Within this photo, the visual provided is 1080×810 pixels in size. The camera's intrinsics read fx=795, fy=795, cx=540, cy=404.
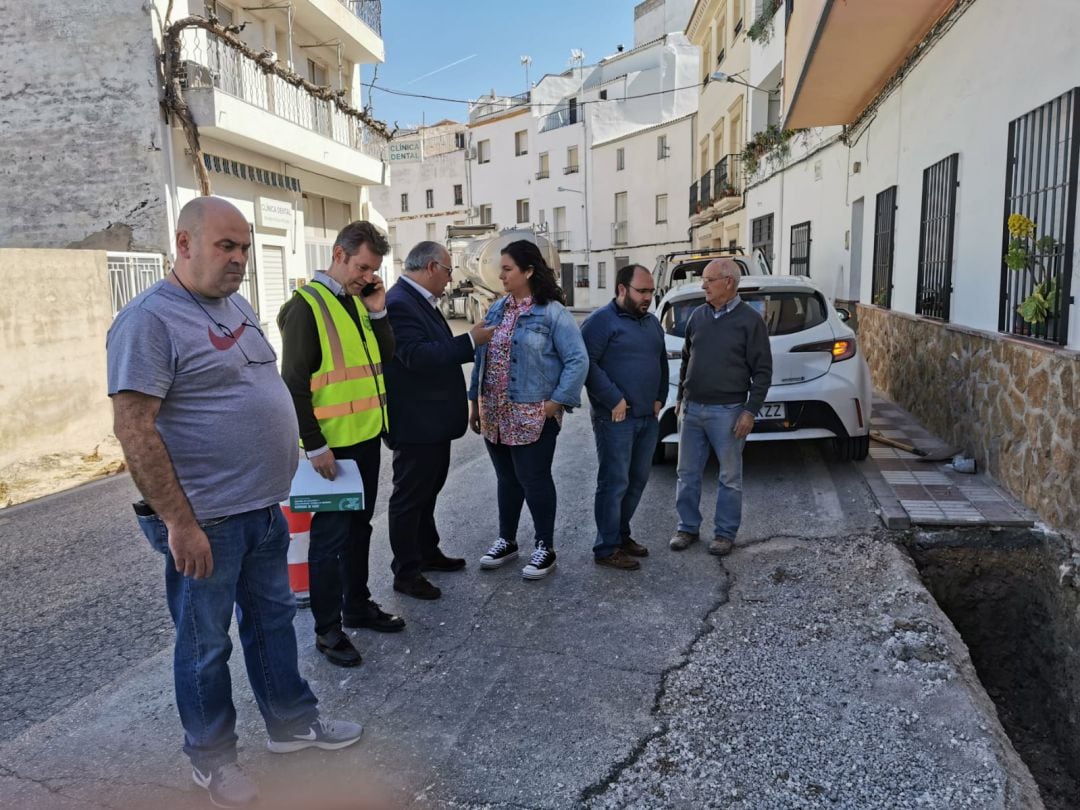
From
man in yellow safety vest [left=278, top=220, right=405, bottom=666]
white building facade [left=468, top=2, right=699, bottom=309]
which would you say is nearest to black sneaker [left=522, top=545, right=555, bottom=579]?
man in yellow safety vest [left=278, top=220, right=405, bottom=666]

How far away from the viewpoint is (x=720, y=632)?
375 centimetres

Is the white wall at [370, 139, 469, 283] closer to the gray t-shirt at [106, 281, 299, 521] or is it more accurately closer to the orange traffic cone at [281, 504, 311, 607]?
the orange traffic cone at [281, 504, 311, 607]

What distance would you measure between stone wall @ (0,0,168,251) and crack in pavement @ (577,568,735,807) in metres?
10.3

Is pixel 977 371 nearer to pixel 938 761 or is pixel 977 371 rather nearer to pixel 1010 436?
pixel 1010 436

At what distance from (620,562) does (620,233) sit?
3953cm

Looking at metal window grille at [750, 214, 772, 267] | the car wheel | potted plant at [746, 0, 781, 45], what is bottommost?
the car wheel

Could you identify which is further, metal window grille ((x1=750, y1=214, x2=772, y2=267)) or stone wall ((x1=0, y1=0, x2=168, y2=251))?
metal window grille ((x1=750, y1=214, x2=772, y2=267))

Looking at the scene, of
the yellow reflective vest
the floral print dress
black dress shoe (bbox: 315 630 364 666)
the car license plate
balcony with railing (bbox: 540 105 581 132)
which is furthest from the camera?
balcony with railing (bbox: 540 105 581 132)

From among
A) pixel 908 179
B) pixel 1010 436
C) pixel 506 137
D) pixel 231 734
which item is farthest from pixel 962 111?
pixel 506 137

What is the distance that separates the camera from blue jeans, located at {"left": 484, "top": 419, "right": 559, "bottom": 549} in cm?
430

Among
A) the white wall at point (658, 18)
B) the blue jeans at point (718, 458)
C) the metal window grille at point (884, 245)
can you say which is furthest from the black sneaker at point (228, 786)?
the white wall at point (658, 18)

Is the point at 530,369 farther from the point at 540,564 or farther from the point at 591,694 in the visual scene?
the point at 591,694

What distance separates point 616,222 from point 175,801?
1652 inches

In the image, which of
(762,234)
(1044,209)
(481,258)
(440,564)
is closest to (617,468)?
(440,564)
